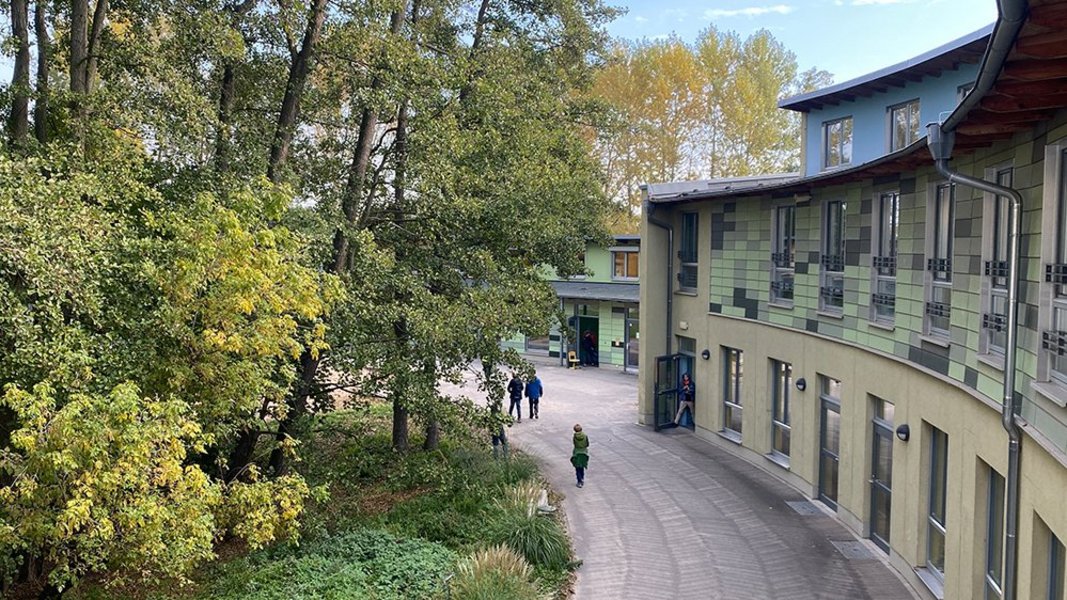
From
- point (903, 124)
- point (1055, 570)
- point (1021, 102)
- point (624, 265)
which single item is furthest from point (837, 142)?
point (624, 265)

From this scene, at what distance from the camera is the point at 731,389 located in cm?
1897

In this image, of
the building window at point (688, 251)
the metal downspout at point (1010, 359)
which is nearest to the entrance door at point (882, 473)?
the metal downspout at point (1010, 359)

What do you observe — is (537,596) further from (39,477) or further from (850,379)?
(850,379)

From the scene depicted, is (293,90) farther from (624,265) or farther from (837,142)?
(624,265)

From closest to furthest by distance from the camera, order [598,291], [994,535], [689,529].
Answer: [994,535]
[689,529]
[598,291]

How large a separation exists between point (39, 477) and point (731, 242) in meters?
14.1

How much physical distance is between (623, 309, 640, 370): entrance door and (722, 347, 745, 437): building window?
12.3 m

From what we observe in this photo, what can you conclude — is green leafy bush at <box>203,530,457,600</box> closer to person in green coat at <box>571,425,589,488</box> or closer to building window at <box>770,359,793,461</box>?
person in green coat at <box>571,425,589,488</box>

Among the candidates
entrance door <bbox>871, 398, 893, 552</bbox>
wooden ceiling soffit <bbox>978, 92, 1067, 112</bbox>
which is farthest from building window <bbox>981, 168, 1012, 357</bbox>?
entrance door <bbox>871, 398, 893, 552</bbox>

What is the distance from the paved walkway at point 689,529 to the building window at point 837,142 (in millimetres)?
6932

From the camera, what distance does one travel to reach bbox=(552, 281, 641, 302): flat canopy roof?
30625 mm

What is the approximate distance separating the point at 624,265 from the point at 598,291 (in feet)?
4.99

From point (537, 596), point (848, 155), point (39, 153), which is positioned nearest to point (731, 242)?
point (848, 155)

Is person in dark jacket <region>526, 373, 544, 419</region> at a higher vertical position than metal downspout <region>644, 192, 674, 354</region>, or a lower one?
lower
